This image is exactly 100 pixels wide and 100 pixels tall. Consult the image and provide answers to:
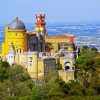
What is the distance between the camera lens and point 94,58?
6762cm

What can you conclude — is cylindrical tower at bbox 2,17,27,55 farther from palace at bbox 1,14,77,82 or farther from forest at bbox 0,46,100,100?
forest at bbox 0,46,100,100

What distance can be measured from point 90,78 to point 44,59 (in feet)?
18.3

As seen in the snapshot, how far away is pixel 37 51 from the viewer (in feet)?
237

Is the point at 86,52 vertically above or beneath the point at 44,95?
above

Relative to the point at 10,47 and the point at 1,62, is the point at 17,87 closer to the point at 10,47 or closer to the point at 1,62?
the point at 1,62

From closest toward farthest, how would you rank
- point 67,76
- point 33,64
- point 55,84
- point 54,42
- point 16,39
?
point 55,84, point 67,76, point 33,64, point 16,39, point 54,42

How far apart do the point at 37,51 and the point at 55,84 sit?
1354cm

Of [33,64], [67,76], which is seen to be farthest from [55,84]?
[33,64]

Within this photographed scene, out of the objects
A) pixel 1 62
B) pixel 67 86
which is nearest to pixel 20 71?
pixel 1 62

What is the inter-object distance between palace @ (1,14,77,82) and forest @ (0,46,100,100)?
112 centimetres

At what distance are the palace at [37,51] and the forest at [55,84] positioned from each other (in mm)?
1118

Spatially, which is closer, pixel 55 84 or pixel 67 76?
pixel 55 84

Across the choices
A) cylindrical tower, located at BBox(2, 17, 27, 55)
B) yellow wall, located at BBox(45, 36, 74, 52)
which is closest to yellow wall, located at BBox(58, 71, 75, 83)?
cylindrical tower, located at BBox(2, 17, 27, 55)

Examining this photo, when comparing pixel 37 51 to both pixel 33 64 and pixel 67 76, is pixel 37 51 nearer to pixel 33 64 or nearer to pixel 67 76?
pixel 33 64
